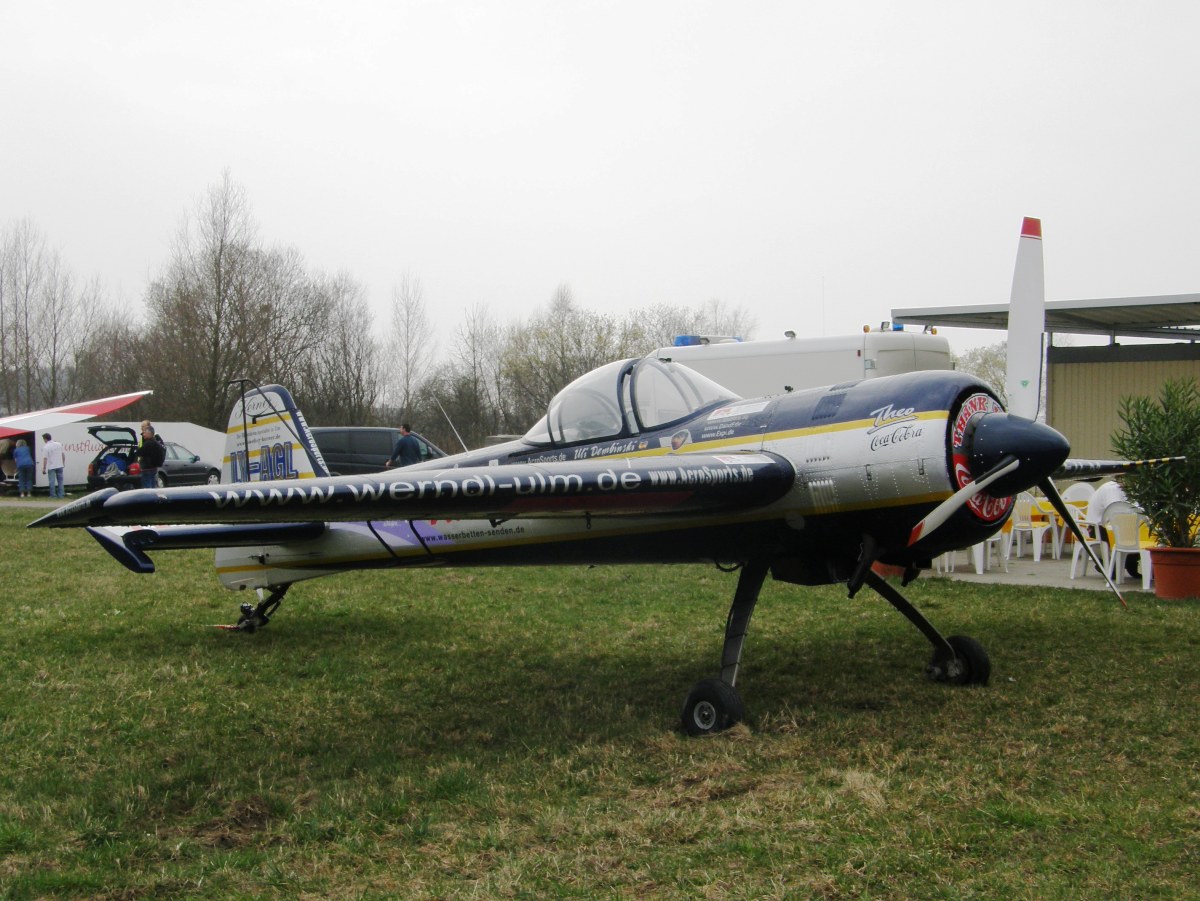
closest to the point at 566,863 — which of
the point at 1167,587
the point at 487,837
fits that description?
the point at 487,837

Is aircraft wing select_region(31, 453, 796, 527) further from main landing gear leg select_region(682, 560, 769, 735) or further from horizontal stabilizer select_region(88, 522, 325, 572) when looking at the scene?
horizontal stabilizer select_region(88, 522, 325, 572)

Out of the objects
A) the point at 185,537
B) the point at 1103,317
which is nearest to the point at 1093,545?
the point at 1103,317

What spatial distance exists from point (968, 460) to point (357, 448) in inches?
812

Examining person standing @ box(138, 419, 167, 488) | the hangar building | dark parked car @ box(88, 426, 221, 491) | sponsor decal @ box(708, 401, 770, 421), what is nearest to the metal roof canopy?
the hangar building

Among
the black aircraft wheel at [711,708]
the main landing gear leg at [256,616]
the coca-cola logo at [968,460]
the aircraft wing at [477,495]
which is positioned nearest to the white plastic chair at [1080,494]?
the coca-cola logo at [968,460]

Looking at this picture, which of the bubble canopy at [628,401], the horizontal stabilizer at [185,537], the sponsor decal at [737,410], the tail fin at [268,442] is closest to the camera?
the horizontal stabilizer at [185,537]

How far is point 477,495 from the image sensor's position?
5.32m

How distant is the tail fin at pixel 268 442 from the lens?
344 inches

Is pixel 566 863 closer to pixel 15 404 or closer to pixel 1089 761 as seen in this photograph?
pixel 1089 761

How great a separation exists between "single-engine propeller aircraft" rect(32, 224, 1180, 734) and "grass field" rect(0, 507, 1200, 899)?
87 centimetres

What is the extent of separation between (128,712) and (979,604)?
7.94 meters

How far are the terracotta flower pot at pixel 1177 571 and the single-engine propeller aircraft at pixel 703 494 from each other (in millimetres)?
3306

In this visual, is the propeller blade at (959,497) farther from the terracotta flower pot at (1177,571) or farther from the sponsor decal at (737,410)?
the terracotta flower pot at (1177,571)

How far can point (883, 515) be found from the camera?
19.5ft
